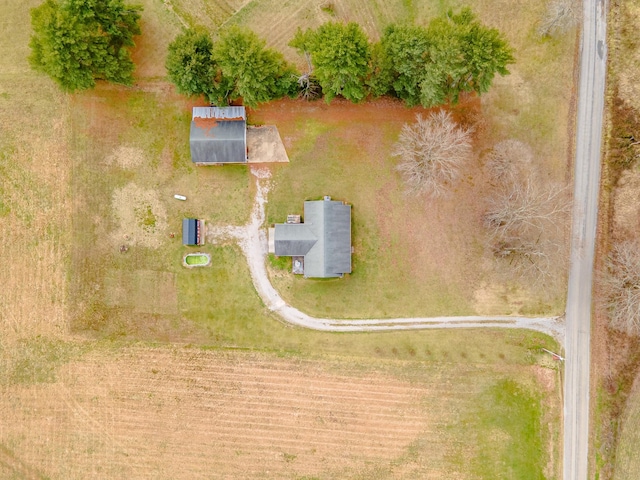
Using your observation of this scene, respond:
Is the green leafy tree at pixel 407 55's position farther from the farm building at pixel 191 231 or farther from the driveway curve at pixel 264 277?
the farm building at pixel 191 231

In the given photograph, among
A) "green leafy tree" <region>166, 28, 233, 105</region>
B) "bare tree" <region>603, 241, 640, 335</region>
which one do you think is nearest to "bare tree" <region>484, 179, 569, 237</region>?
"bare tree" <region>603, 241, 640, 335</region>

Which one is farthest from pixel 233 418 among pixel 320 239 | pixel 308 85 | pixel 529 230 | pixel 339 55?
pixel 339 55

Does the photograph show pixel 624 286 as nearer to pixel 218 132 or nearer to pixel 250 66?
pixel 250 66

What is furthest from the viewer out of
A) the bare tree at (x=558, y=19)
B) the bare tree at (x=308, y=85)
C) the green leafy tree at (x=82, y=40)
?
the bare tree at (x=558, y=19)

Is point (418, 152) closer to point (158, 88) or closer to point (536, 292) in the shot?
point (536, 292)

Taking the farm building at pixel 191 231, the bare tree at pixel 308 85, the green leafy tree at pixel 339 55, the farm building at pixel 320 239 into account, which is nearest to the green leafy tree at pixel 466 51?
the green leafy tree at pixel 339 55

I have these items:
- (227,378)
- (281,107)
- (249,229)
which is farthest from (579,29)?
(227,378)
